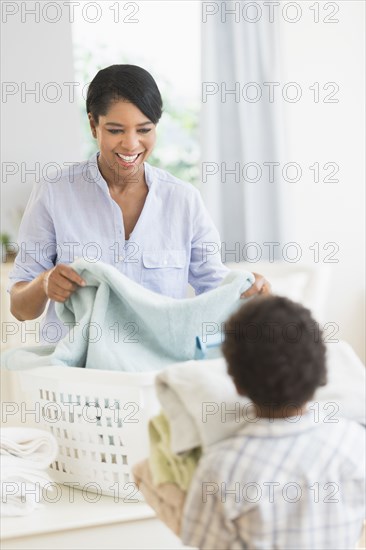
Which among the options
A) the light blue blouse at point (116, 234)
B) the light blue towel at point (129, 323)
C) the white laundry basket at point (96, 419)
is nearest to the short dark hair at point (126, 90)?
the light blue blouse at point (116, 234)

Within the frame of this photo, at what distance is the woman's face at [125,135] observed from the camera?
1551 mm

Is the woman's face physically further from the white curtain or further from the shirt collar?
the white curtain

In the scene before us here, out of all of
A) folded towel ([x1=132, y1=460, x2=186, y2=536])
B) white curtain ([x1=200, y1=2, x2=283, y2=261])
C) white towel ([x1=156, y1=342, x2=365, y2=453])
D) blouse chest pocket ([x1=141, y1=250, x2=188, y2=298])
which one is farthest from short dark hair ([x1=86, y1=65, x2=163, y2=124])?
white curtain ([x1=200, y1=2, x2=283, y2=261])

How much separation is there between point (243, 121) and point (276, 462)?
2.38 metres

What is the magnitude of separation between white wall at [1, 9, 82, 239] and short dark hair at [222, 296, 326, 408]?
7.04 ft

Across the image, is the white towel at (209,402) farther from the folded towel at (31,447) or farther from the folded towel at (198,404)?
the folded towel at (31,447)

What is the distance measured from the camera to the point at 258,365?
93cm

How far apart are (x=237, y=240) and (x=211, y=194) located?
21 cm

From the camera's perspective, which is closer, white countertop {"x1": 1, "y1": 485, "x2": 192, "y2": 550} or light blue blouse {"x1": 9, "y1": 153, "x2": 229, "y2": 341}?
white countertop {"x1": 1, "y1": 485, "x2": 192, "y2": 550}

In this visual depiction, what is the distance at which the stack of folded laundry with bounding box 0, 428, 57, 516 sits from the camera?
1322 mm

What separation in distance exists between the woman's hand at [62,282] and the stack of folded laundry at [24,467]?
0.74 ft

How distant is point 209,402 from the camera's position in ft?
3.26

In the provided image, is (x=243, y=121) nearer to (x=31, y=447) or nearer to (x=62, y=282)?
(x=62, y=282)

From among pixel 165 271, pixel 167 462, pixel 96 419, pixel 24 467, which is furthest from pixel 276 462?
pixel 165 271
